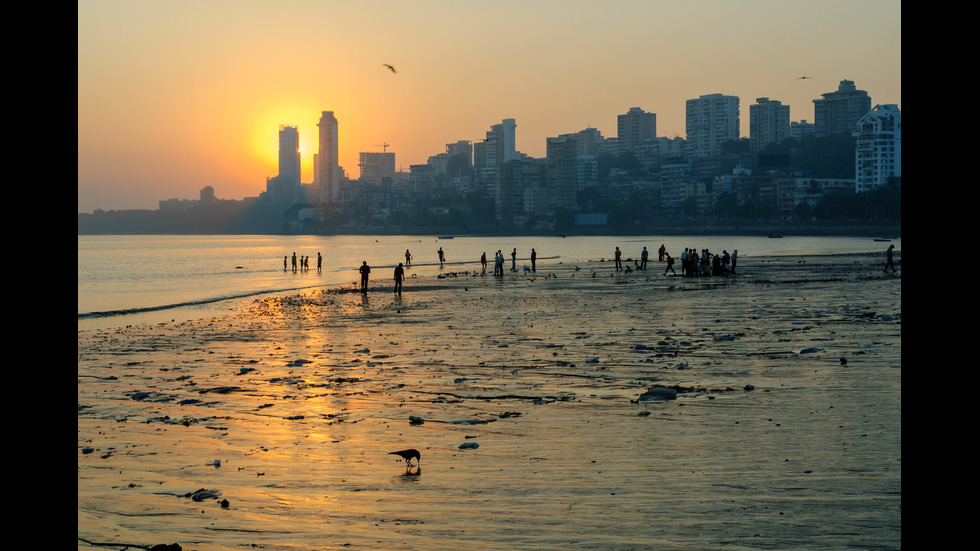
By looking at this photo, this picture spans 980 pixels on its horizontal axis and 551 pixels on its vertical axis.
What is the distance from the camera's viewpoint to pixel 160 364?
2020 centimetres

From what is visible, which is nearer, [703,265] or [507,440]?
[507,440]

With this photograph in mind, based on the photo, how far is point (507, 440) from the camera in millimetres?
10945

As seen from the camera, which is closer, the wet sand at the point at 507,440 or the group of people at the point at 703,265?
the wet sand at the point at 507,440

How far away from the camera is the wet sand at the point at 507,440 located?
7.53 meters

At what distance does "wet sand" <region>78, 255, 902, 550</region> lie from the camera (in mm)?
7531

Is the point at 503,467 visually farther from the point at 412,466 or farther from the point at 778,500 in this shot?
the point at 778,500

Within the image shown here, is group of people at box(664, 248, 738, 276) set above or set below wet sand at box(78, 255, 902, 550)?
above

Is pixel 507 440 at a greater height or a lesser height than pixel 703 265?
lesser

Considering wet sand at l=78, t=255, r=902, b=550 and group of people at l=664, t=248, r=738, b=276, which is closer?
wet sand at l=78, t=255, r=902, b=550
